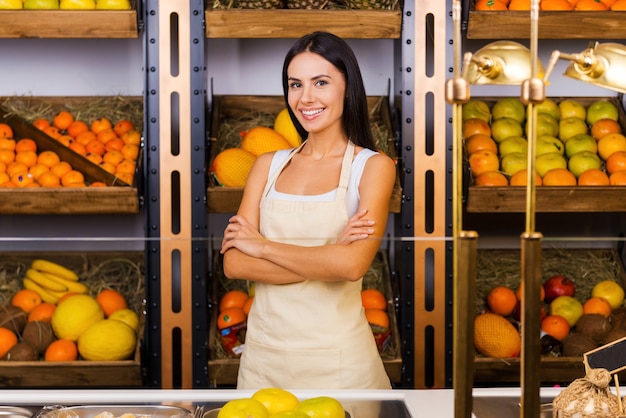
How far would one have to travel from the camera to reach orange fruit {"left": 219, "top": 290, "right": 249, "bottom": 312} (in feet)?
7.83

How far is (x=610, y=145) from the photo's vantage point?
3094 millimetres

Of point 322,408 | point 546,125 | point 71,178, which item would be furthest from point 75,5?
point 322,408

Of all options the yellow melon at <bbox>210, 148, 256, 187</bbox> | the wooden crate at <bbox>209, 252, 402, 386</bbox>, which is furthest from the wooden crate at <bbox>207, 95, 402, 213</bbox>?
the wooden crate at <bbox>209, 252, 402, 386</bbox>

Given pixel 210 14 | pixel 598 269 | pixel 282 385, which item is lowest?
pixel 282 385

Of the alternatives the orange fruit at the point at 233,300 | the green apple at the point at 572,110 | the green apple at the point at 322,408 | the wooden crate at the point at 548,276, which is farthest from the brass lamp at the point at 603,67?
the green apple at the point at 572,110

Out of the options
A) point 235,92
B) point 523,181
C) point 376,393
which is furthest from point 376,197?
point 235,92

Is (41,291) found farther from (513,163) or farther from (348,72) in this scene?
(513,163)

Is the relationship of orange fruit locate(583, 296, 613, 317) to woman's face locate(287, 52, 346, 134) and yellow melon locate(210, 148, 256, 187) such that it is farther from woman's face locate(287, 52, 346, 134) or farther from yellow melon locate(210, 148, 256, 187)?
yellow melon locate(210, 148, 256, 187)

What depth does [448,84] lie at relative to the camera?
0.84 m

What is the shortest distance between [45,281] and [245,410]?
166 centimetres

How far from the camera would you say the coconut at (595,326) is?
2.13 meters

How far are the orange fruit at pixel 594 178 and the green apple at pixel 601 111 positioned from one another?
1.21ft

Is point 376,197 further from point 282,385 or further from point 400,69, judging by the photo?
point 400,69

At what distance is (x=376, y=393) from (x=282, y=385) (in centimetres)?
48
